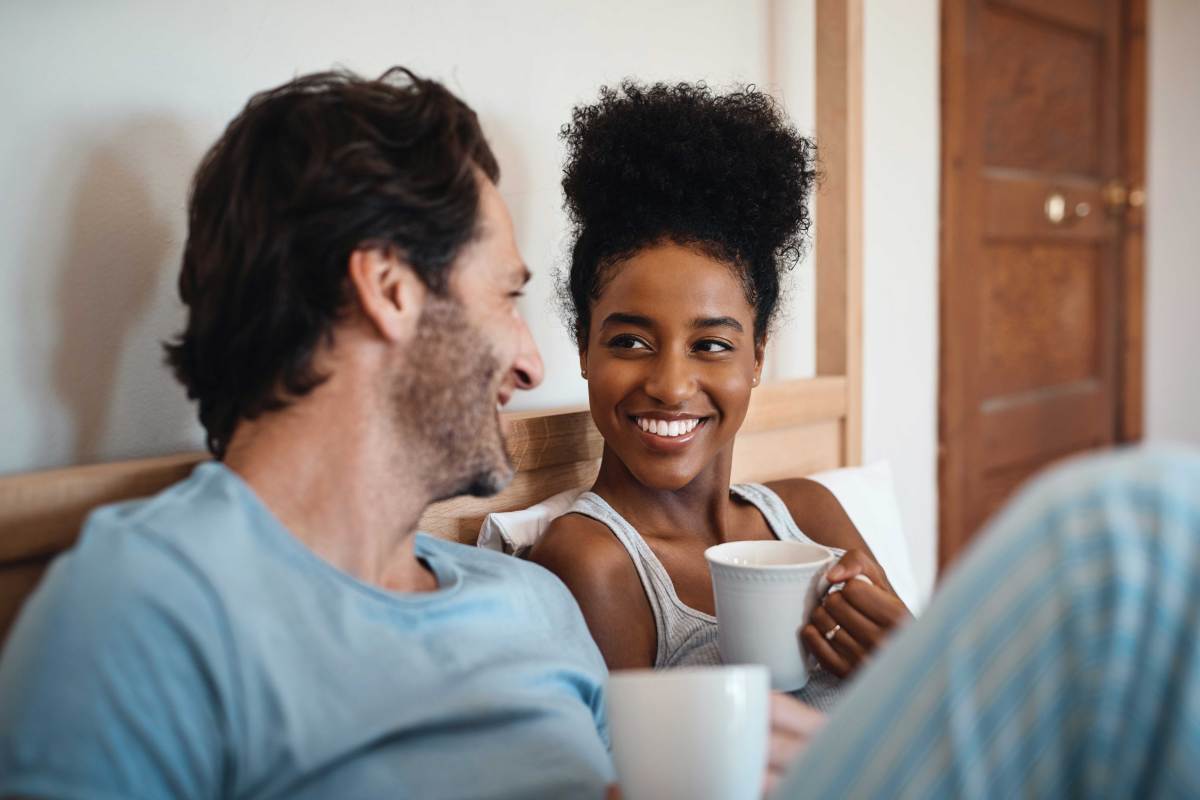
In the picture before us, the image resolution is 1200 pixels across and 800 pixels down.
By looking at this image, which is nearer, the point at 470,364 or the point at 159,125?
the point at 470,364

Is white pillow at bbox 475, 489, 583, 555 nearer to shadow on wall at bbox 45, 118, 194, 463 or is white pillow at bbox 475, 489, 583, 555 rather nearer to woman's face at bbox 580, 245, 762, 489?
woman's face at bbox 580, 245, 762, 489

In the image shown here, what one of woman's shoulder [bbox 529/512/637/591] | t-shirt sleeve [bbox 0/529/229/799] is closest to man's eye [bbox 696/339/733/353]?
woman's shoulder [bbox 529/512/637/591]

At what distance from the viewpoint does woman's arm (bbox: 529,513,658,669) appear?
3.56ft

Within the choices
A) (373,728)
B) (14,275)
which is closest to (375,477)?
(373,728)

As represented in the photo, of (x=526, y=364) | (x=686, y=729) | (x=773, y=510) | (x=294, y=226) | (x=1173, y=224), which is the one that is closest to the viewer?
(x=686, y=729)

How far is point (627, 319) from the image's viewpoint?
1150 millimetres

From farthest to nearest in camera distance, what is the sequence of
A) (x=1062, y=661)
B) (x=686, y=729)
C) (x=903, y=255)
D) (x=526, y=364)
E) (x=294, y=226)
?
(x=903, y=255) < (x=526, y=364) < (x=294, y=226) < (x=686, y=729) < (x=1062, y=661)

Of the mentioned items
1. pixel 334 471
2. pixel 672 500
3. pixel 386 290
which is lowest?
pixel 672 500

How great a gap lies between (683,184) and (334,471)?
55 centimetres

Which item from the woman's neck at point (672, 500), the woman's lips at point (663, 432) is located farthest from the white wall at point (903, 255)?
the woman's lips at point (663, 432)

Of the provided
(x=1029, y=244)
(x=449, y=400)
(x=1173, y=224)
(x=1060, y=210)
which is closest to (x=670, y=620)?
(x=449, y=400)

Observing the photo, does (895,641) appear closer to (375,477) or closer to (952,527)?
(375,477)

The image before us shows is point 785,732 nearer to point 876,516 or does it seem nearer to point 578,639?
point 578,639

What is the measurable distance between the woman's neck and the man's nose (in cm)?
27
